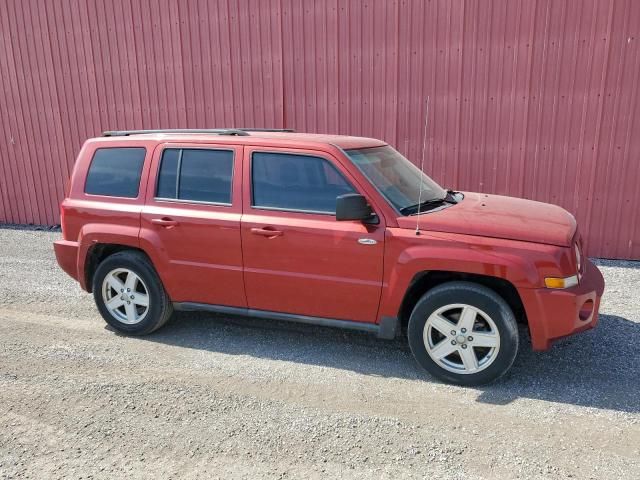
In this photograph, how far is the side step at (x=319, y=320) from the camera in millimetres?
3846

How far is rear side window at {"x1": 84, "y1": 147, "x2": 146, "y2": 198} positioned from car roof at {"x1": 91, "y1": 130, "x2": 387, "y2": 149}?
5.0 inches

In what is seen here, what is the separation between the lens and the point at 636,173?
21.4 ft

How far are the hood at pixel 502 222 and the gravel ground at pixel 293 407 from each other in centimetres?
110

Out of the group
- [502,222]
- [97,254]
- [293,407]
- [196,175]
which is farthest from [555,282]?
[97,254]

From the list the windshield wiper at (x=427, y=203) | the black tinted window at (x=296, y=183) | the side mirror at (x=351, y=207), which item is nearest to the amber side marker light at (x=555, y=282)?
the windshield wiper at (x=427, y=203)

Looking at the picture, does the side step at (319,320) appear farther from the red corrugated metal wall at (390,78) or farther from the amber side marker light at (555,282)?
the red corrugated metal wall at (390,78)

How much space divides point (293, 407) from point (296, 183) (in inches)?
68.0

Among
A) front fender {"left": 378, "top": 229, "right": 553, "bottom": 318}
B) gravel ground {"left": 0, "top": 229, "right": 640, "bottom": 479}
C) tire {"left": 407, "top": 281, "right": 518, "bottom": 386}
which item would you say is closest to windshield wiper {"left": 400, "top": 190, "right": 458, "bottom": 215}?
front fender {"left": 378, "top": 229, "right": 553, "bottom": 318}

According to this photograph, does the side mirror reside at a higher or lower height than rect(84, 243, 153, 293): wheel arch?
higher

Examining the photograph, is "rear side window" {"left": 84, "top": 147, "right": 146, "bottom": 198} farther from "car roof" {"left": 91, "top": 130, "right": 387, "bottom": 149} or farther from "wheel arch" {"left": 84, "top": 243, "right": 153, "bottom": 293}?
"wheel arch" {"left": 84, "top": 243, "right": 153, "bottom": 293}

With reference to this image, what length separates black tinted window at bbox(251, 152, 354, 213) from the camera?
12.9 feet

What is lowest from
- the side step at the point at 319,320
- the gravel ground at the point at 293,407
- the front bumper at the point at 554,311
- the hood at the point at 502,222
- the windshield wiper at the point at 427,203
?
the gravel ground at the point at 293,407

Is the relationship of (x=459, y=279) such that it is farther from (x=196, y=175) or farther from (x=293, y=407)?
(x=196, y=175)

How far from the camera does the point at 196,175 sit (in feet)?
14.2
